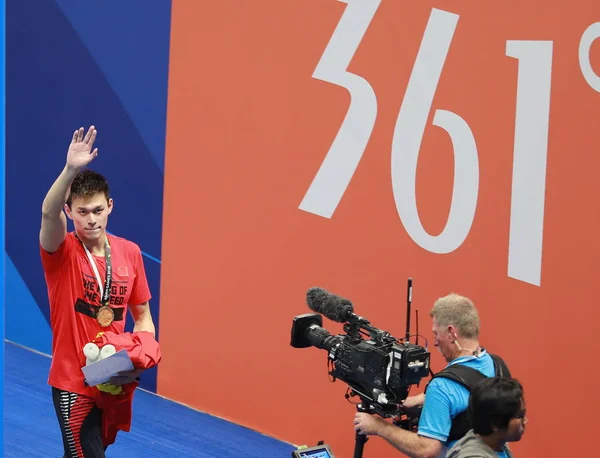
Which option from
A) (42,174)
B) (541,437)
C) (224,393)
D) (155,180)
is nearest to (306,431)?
(224,393)

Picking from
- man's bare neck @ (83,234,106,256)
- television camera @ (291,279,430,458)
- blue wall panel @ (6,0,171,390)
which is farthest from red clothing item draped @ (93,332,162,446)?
blue wall panel @ (6,0,171,390)

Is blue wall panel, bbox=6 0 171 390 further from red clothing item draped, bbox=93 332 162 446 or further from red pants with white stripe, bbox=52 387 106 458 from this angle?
red pants with white stripe, bbox=52 387 106 458

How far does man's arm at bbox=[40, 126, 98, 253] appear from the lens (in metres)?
3.33

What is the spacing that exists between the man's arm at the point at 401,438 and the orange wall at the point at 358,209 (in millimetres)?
1234

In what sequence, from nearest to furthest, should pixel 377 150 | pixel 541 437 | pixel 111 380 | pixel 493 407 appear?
pixel 493 407, pixel 111 380, pixel 541 437, pixel 377 150

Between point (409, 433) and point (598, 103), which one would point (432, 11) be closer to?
point (598, 103)

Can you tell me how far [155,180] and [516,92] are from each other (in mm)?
2306

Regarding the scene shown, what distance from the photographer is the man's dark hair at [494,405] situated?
2.69 m

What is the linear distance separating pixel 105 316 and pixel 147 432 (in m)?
1.72

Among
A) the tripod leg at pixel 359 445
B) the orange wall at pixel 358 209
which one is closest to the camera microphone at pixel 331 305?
the tripod leg at pixel 359 445

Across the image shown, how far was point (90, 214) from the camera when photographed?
3.65 m

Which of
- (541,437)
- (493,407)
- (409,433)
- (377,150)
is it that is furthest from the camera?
(377,150)

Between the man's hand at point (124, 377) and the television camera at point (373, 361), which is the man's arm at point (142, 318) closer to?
the man's hand at point (124, 377)

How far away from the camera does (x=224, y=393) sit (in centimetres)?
549
